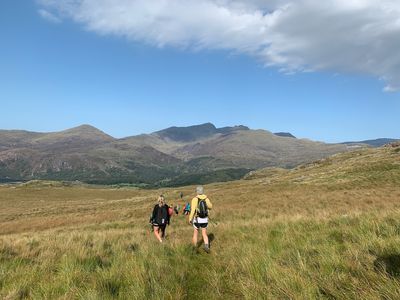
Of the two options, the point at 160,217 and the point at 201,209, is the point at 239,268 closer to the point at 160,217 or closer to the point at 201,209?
the point at 201,209

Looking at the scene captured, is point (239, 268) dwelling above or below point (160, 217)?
above

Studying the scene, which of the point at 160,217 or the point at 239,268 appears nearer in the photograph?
the point at 239,268

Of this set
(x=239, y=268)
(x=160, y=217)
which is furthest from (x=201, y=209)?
(x=239, y=268)

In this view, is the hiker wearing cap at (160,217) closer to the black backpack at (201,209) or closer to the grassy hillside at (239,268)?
the black backpack at (201,209)

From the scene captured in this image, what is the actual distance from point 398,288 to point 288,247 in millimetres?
4445

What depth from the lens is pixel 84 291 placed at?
6.72m

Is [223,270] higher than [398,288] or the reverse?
the reverse

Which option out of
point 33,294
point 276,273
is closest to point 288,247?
point 276,273

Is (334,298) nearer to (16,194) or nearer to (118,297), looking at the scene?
(118,297)

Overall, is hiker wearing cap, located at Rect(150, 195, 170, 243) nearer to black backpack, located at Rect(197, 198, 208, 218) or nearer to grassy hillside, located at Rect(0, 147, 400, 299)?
black backpack, located at Rect(197, 198, 208, 218)

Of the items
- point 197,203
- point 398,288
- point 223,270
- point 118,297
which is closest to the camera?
point 398,288

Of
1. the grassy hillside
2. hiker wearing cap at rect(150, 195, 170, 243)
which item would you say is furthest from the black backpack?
hiker wearing cap at rect(150, 195, 170, 243)

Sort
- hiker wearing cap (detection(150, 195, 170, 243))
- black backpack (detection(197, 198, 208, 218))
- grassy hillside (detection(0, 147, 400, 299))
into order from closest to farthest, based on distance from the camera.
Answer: grassy hillside (detection(0, 147, 400, 299)) → black backpack (detection(197, 198, 208, 218)) → hiker wearing cap (detection(150, 195, 170, 243))

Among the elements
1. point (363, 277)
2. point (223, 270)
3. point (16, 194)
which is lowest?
point (16, 194)
